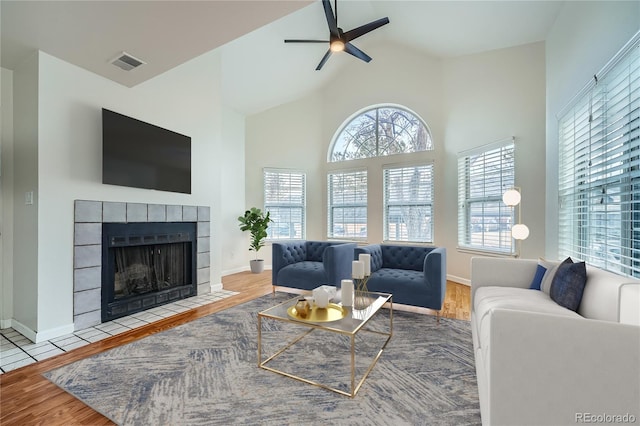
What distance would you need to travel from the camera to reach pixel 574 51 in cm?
295

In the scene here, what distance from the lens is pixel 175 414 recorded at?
168cm

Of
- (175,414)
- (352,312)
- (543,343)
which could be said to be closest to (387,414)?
(352,312)

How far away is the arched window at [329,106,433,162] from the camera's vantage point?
18.5 feet

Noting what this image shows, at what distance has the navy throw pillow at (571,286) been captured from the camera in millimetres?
1917

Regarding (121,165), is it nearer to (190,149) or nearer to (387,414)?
(190,149)

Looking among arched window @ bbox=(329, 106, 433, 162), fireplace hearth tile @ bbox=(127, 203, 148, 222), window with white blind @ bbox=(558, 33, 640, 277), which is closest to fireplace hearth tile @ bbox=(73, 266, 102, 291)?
fireplace hearth tile @ bbox=(127, 203, 148, 222)

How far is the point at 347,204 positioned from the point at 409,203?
130 cm

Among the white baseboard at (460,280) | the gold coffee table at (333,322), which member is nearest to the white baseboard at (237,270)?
the gold coffee table at (333,322)

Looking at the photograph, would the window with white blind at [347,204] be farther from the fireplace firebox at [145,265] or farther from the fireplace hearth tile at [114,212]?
the fireplace hearth tile at [114,212]

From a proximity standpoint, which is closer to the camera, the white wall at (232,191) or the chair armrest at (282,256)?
the chair armrest at (282,256)

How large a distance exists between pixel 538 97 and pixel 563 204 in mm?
1680

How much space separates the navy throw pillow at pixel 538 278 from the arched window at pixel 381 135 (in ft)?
11.0

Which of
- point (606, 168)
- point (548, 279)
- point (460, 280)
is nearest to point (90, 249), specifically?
point (548, 279)

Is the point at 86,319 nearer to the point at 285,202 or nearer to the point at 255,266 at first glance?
the point at 255,266
